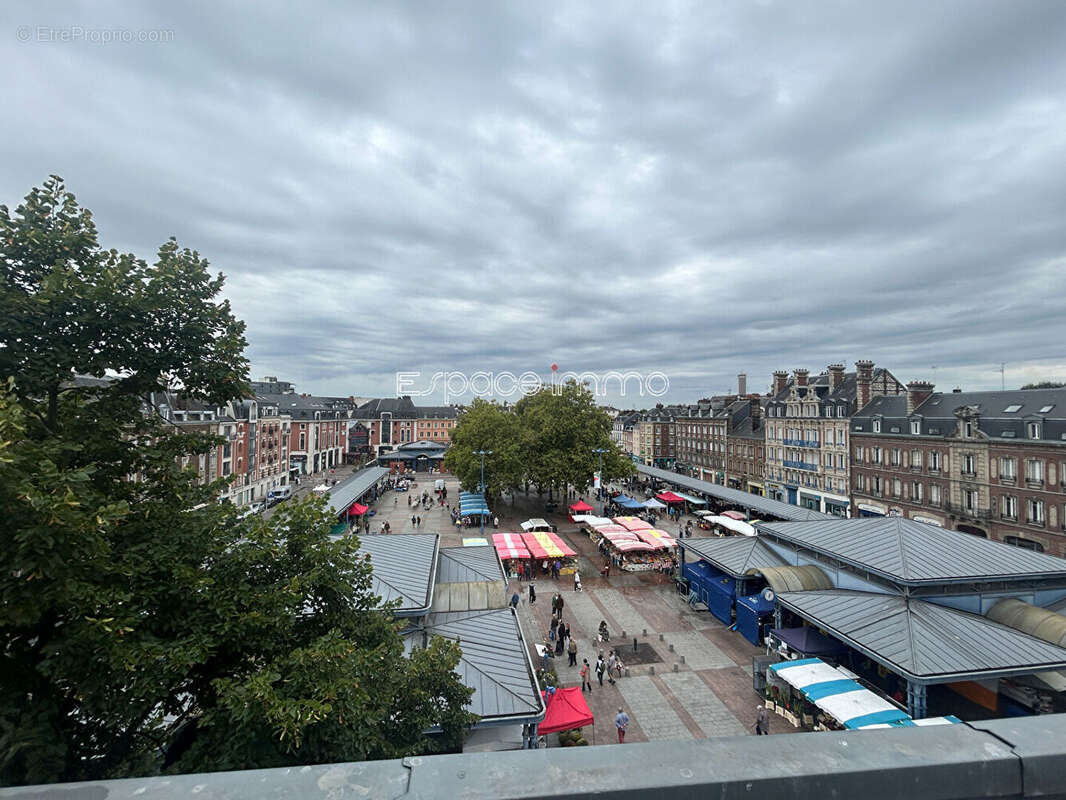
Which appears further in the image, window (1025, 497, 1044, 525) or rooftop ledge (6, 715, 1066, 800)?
window (1025, 497, 1044, 525)

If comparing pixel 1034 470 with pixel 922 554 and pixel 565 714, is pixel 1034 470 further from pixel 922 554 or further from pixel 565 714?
pixel 565 714

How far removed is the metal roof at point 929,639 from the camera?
15.4m

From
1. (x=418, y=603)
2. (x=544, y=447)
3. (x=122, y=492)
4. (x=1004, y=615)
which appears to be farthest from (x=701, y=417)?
(x=122, y=492)

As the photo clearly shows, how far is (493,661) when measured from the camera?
50.4 ft

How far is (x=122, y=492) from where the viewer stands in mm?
6934

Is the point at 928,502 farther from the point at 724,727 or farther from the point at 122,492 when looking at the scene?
the point at 122,492

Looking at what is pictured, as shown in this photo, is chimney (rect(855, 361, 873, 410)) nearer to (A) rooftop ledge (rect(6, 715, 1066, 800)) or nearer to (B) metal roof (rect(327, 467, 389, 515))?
(B) metal roof (rect(327, 467, 389, 515))

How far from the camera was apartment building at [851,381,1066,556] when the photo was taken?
36.3 m

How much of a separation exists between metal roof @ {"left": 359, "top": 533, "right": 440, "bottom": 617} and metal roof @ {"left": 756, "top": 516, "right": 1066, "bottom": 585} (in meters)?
16.6

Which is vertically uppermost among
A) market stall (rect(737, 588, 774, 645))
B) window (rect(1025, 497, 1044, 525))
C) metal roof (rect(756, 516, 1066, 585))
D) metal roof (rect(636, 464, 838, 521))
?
metal roof (rect(756, 516, 1066, 585))

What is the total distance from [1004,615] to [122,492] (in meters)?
25.6

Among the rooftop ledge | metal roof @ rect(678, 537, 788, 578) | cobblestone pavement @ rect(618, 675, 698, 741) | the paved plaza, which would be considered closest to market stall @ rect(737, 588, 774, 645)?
the paved plaza

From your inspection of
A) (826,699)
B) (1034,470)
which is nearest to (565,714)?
(826,699)

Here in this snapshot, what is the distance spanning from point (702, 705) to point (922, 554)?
10283 mm
